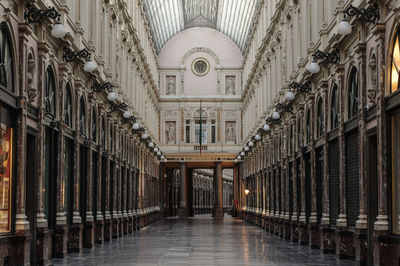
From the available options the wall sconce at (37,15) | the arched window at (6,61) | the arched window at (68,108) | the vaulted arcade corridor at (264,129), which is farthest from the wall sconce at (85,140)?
the arched window at (6,61)

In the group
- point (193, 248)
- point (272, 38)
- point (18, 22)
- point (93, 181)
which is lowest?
point (193, 248)

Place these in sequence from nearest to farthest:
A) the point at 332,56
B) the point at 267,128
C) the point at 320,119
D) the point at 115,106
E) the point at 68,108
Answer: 1. the point at 332,56
2. the point at 68,108
3. the point at 320,119
4. the point at 115,106
5. the point at 267,128

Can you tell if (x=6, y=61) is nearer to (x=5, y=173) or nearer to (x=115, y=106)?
(x=5, y=173)

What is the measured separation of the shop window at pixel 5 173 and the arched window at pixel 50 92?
4251mm

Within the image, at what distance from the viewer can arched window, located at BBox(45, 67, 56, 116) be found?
65.9 ft

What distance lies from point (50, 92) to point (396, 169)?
33.6 feet

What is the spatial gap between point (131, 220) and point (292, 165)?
40.2ft

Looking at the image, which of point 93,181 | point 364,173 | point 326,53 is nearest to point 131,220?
point 93,181

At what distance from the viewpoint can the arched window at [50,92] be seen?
20094mm

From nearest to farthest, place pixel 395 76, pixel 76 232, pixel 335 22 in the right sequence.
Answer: pixel 395 76 < pixel 335 22 < pixel 76 232

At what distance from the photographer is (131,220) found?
40.3 metres

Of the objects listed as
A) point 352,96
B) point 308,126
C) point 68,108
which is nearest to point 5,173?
point 68,108

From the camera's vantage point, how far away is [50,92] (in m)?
20.6

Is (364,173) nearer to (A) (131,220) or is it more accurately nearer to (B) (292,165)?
(B) (292,165)
